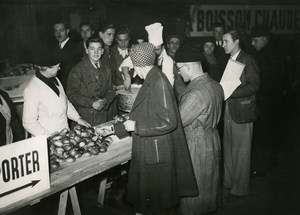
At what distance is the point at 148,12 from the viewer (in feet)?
23.9

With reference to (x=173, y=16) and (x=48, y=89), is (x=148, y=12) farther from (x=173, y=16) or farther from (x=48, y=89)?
(x=48, y=89)

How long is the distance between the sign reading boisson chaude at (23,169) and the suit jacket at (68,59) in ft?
8.53

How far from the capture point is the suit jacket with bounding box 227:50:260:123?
3605mm

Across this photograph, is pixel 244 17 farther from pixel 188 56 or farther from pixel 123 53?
pixel 188 56

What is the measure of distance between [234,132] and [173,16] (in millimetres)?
4007

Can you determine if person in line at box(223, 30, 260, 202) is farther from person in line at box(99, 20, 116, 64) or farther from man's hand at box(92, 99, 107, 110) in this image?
person in line at box(99, 20, 116, 64)

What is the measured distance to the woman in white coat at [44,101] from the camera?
301 centimetres

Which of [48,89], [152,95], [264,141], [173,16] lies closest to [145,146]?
[152,95]

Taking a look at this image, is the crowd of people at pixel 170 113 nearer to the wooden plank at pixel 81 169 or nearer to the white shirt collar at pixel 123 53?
the wooden plank at pixel 81 169

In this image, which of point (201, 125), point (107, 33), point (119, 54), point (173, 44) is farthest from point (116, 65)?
point (201, 125)

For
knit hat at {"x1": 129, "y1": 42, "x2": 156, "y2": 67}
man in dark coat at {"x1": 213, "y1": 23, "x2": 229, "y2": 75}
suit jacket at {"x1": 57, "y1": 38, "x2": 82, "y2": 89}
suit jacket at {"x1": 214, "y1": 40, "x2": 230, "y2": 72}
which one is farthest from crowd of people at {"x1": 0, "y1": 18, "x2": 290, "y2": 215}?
suit jacket at {"x1": 57, "y1": 38, "x2": 82, "y2": 89}

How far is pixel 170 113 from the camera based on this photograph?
2568 millimetres

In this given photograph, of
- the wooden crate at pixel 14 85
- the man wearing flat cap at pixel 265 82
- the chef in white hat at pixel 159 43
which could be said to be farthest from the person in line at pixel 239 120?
the wooden crate at pixel 14 85

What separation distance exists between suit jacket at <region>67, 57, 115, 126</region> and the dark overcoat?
1.29 meters
